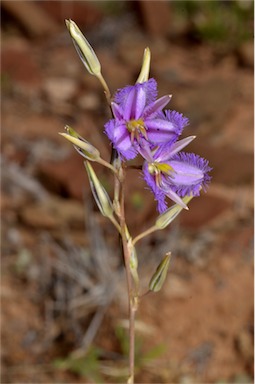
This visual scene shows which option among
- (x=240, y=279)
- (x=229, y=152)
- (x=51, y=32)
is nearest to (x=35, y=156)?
(x=229, y=152)

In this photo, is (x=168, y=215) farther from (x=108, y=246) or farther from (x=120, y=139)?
(x=108, y=246)

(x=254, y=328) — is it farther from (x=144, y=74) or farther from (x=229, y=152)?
(x=144, y=74)

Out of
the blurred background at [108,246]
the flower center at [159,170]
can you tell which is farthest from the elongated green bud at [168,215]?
the blurred background at [108,246]

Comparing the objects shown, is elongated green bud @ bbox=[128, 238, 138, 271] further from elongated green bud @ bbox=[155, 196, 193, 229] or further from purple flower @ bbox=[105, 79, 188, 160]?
purple flower @ bbox=[105, 79, 188, 160]

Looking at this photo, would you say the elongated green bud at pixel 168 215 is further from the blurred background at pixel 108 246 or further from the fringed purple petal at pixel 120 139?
the blurred background at pixel 108 246

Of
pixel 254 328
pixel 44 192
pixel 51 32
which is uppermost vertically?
pixel 51 32

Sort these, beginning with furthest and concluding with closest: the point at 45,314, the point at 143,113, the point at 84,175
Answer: the point at 84,175 < the point at 45,314 < the point at 143,113

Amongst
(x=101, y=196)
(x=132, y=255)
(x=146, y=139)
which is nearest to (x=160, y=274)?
(x=132, y=255)
